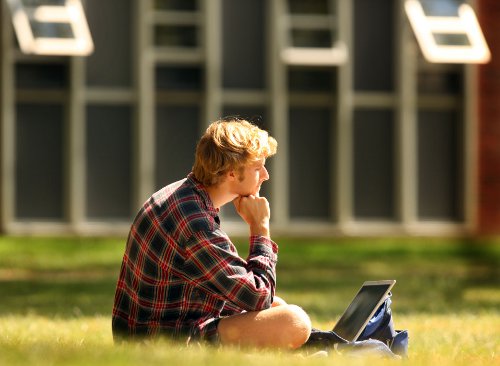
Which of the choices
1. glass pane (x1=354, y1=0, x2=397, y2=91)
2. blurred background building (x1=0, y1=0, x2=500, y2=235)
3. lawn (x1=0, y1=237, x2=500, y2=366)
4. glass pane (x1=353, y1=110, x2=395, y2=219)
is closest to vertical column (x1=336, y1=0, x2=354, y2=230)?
blurred background building (x1=0, y1=0, x2=500, y2=235)

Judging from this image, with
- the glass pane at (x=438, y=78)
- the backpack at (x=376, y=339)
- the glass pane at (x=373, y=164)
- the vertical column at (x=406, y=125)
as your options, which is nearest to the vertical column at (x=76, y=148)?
the glass pane at (x=373, y=164)

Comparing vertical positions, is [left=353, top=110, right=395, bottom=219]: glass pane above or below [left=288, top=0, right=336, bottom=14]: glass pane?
below

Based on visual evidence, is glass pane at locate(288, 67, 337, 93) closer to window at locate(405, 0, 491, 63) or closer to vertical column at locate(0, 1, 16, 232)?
window at locate(405, 0, 491, 63)

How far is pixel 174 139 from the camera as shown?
1930 centimetres

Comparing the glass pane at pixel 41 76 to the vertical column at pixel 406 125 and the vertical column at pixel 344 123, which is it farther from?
the vertical column at pixel 406 125

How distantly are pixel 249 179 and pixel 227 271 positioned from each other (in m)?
0.48

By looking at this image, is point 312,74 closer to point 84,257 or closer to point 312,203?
point 312,203

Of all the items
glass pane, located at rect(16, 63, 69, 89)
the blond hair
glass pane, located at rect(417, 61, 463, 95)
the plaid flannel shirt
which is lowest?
glass pane, located at rect(417, 61, 463, 95)

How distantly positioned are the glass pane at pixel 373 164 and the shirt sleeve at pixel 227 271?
46.1ft

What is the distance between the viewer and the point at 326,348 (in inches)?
238

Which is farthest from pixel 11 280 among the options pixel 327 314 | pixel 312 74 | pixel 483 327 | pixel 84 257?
pixel 312 74

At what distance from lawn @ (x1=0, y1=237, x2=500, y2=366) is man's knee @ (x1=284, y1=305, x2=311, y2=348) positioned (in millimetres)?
98

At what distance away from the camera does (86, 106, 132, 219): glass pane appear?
19.0 m

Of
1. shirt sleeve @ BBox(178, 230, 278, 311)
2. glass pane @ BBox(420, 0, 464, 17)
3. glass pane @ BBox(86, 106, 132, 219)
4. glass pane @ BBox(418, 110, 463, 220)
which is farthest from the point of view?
glass pane @ BBox(418, 110, 463, 220)
